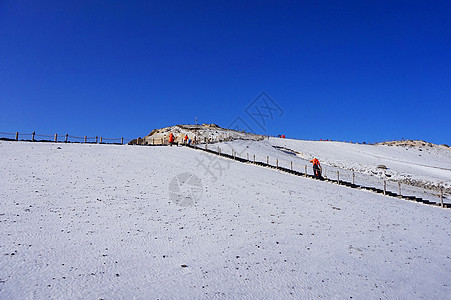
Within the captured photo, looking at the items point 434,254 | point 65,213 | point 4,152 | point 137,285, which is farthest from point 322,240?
point 4,152

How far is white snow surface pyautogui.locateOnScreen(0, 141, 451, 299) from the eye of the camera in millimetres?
5109

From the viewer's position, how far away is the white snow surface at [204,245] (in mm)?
5109

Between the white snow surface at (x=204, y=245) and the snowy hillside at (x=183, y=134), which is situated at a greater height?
the snowy hillside at (x=183, y=134)

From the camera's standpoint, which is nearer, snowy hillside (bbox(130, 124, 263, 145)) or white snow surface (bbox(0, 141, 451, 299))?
white snow surface (bbox(0, 141, 451, 299))

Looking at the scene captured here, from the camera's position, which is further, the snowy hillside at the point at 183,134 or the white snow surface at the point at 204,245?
the snowy hillside at the point at 183,134

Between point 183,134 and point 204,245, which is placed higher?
point 183,134

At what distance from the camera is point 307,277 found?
5.84m

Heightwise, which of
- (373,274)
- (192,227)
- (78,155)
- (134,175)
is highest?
(78,155)

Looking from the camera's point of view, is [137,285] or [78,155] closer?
[137,285]

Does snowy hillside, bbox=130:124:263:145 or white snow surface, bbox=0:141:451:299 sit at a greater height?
snowy hillside, bbox=130:124:263:145

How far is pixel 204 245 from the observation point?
719 cm

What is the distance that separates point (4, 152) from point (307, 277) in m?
22.7

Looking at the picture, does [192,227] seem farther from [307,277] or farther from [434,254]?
[434,254]

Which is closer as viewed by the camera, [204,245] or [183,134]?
[204,245]
